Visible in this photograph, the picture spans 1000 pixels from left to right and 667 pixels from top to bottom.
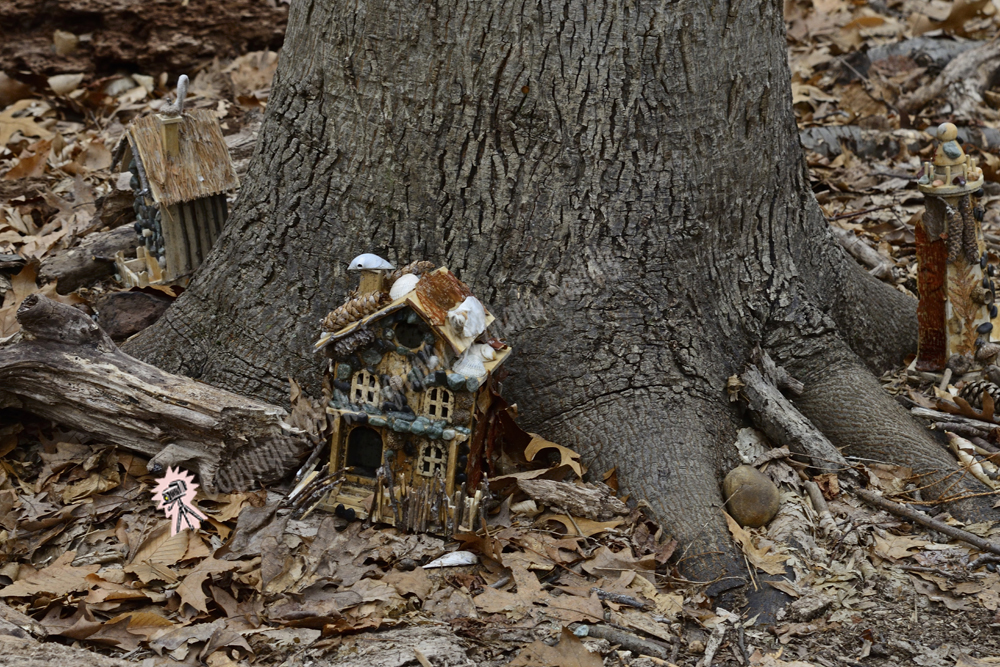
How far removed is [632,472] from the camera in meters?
3.59

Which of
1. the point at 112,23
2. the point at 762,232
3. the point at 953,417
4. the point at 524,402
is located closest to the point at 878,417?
the point at 953,417

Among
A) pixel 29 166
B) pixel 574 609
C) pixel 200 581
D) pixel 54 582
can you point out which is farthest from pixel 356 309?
pixel 29 166

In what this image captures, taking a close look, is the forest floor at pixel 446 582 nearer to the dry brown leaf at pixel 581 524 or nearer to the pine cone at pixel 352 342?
the dry brown leaf at pixel 581 524

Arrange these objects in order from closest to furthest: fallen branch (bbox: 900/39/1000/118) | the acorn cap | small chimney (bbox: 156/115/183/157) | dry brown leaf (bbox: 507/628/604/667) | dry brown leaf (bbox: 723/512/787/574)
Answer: dry brown leaf (bbox: 507/628/604/667)
dry brown leaf (bbox: 723/512/787/574)
the acorn cap
small chimney (bbox: 156/115/183/157)
fallen branch (bbox: 900/39/1000/118)

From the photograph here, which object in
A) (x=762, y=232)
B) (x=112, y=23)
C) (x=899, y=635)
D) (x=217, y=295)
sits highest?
(x=112, y=23)

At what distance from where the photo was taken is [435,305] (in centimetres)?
322

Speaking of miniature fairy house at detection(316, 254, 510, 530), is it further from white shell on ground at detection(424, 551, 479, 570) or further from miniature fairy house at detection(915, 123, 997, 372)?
miniature fairy house at detection(915, 123, 997, 372)

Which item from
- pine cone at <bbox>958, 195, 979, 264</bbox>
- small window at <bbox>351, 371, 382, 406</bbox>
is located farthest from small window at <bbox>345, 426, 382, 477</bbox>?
pine cone at <bbox>958, 195, 979, 264</bbox>

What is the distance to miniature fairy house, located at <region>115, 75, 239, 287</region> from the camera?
4.41 m

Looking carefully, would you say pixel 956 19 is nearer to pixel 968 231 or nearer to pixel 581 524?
pixel 968 231

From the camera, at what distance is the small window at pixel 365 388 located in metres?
3.38

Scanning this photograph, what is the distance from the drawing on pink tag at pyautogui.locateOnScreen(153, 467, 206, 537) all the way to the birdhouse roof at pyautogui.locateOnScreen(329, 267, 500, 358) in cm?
87

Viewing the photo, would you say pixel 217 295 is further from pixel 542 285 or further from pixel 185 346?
pixel 542 285

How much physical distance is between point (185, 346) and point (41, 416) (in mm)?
667
